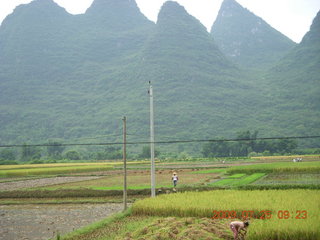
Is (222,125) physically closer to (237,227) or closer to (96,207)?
(96,207)

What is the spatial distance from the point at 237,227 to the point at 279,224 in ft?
7.35

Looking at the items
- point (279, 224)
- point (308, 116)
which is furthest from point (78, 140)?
point (279, 224)

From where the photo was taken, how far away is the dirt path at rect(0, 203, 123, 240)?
17.7 metres

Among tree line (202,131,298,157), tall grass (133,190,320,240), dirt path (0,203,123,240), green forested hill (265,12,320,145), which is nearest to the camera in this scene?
tall grass (133,190,320,240)

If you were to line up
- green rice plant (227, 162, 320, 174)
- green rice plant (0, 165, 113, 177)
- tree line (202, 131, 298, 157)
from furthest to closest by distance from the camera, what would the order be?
tree line (202, 131, 298, 157) → green rice plant (0, 165, 113, 177) → green rice plant (227, 162, 320, 174)

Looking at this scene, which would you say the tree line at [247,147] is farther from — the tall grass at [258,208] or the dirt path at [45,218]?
the tall grass at [258,208]

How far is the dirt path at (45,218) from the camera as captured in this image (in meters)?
17.7
